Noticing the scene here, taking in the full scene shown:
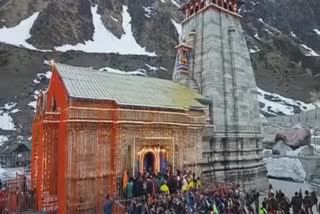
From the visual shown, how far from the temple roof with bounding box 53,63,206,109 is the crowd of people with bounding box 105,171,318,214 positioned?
12.5 ft

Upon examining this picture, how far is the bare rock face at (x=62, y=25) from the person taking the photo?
95438 millimetres

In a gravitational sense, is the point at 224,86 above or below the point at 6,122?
above

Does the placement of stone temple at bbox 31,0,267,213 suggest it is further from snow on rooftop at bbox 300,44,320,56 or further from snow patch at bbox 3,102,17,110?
snow on rooftop at bbox 300,44,320,56

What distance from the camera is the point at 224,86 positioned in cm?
2120

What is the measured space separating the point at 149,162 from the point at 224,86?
7828 millimetres

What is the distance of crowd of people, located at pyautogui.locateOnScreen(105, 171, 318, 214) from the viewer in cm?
1257

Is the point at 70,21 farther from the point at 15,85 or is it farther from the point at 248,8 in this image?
the point at 248,8

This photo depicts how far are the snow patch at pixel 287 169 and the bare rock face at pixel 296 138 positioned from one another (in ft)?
16.0

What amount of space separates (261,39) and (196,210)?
114447 millimetres

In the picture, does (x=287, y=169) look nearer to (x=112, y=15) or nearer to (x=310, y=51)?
(x=310, y=51)

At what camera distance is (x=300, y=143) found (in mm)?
32312

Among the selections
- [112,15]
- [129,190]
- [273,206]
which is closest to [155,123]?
[129,190]

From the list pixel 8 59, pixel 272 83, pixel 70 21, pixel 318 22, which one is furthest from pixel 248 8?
pixel 8 59

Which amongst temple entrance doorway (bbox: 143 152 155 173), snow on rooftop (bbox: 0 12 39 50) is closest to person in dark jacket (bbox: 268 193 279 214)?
temple entrance doorway (bbox: 143 152 155 173)
